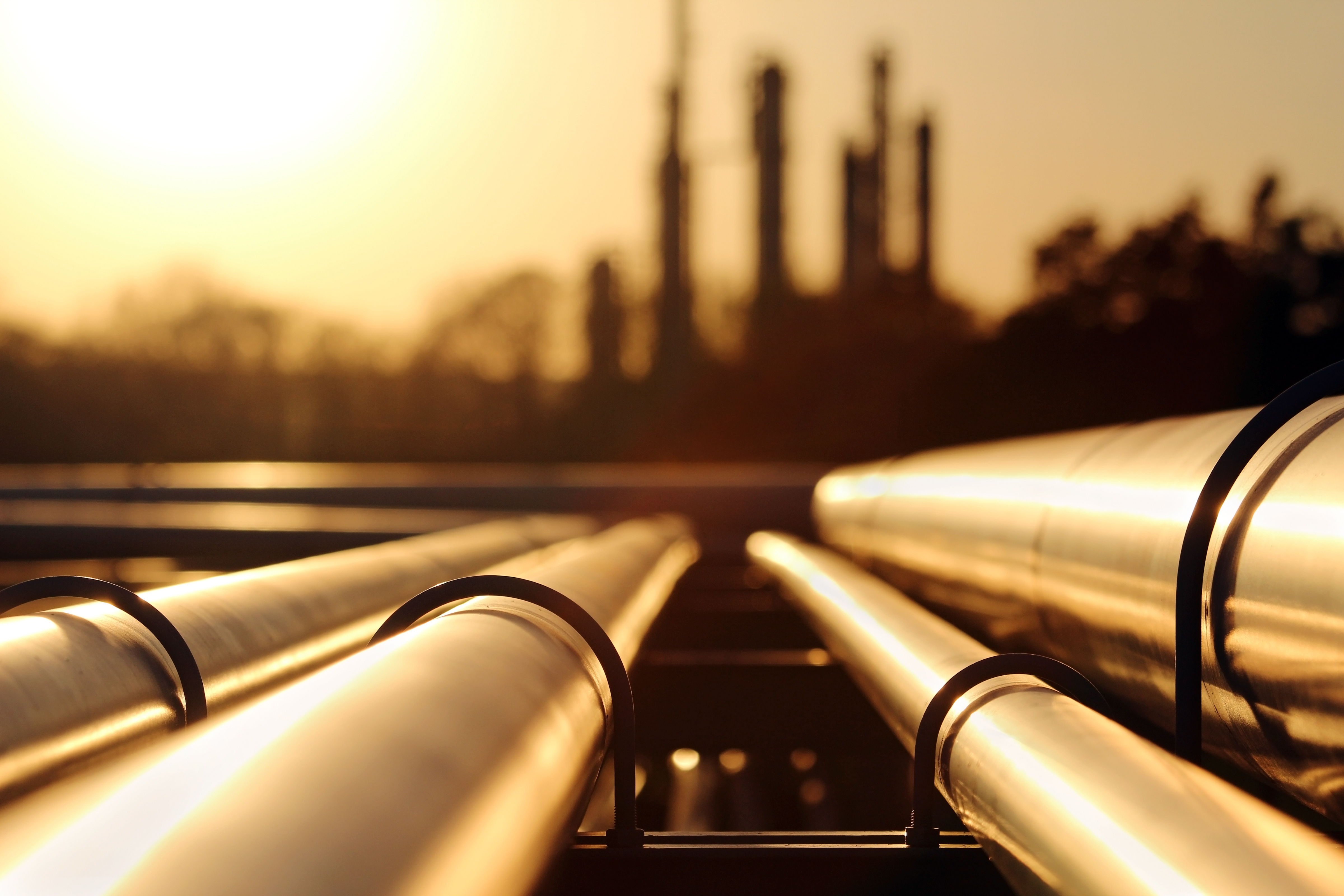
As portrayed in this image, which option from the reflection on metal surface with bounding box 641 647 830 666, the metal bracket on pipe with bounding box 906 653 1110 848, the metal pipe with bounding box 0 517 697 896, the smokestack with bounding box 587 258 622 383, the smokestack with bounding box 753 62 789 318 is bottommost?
the reflection on metal surface with bounding box 641 647 830 666

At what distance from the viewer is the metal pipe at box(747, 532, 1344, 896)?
3.04 feet

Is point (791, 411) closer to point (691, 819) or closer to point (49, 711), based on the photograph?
point (691, 819)

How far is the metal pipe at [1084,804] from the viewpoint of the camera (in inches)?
36.4

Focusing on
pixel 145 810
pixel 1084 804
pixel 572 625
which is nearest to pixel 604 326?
pixel 572 625

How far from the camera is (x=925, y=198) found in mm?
20203

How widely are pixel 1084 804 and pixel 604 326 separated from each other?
64.1ft

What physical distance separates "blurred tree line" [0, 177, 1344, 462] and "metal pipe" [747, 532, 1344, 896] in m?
13.0

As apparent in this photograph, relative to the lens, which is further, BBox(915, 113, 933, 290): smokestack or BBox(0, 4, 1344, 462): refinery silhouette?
BBox(915, 113, 933, 290): smokestack

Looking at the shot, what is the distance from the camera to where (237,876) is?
73cm

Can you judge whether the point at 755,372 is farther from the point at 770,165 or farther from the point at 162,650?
the point at 162,650

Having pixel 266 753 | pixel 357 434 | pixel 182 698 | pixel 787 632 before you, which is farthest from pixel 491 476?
pixel 357 434

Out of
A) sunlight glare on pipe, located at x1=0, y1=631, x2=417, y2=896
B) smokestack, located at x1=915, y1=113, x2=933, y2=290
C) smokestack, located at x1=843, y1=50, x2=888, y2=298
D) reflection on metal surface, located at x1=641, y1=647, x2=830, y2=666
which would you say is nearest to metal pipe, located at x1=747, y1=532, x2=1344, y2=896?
sunlight glare on pipe, located at x1=0, y1=631, x2=417, y2=896

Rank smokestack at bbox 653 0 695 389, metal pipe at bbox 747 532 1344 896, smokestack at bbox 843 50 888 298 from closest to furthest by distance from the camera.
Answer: metal pipe at bbox 747 532 1344 896 → smokestack at bbox 653 0 695 389 → smokestack at bbox 843 50 888 298

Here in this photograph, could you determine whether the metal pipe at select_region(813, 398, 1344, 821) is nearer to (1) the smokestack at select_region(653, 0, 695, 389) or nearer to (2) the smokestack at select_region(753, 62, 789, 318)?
(1) the smokestack at select_region(653, 0, 695, 389)
